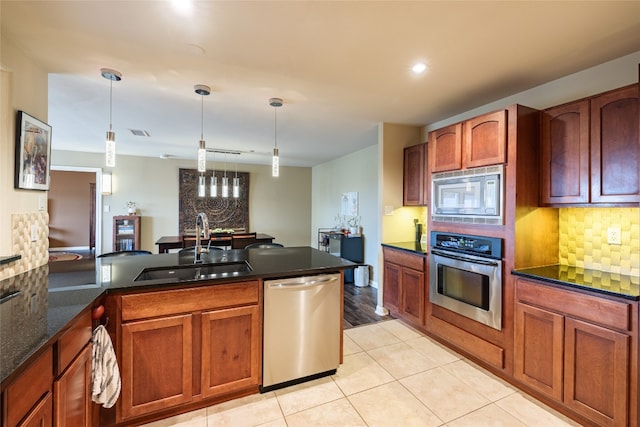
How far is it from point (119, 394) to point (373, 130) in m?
3.77

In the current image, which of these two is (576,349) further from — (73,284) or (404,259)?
(73,284)

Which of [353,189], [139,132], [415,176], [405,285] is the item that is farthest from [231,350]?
[353,189]

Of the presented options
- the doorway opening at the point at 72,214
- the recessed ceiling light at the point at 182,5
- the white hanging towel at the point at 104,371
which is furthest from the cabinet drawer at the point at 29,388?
the doorway opening at the point at 72,214

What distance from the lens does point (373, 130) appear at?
13.2 feet

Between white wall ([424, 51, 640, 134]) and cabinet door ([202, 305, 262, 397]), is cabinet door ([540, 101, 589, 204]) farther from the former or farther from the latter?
cabinet door ([202, 305, 262, 397])

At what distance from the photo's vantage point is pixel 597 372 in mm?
1728

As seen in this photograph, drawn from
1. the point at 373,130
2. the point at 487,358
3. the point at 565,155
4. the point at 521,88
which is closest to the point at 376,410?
the point at 487,358

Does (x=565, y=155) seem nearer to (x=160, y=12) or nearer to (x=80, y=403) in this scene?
(x=160, y=12)

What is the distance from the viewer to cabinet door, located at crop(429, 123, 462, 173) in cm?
268

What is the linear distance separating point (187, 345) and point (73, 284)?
76 cm

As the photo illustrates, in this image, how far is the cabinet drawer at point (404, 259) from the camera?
3085 millimetres

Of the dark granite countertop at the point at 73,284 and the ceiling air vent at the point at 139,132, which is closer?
the dark granite countertop at the point at 73,284

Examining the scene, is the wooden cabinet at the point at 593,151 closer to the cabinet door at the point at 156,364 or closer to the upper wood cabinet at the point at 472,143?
the upper wood cabinet at the point at 472,143

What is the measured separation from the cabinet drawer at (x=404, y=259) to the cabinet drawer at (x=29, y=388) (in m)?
2.90
